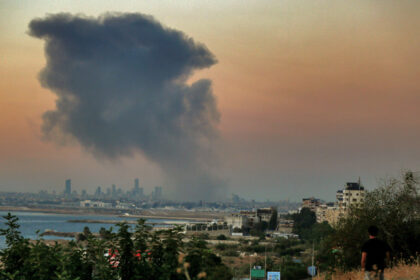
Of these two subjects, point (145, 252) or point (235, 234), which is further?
point (235, 234)

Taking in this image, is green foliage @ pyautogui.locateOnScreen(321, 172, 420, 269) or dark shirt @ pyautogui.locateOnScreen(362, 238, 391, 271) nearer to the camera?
dark shirt @ pyautogui.locateOnScreen(362, 238, 391, 271)

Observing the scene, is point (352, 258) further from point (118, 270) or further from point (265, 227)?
point (265, 227)

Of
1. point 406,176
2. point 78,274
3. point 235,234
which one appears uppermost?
point 406,176

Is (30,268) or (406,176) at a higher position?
(406,176)

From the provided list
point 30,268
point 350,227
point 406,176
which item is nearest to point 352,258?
point 350,227

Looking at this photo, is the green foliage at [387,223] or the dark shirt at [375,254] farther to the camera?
the green foliage at [387,223]

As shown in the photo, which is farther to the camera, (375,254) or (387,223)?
(387,223)

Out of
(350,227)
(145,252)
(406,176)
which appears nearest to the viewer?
(145,252)

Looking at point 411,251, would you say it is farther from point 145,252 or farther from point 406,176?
point 145,252

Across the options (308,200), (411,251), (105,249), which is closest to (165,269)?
(105,249)

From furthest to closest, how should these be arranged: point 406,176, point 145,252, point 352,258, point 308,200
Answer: point 308,200 → point 406,176 → point 352,258 → point 145,252
